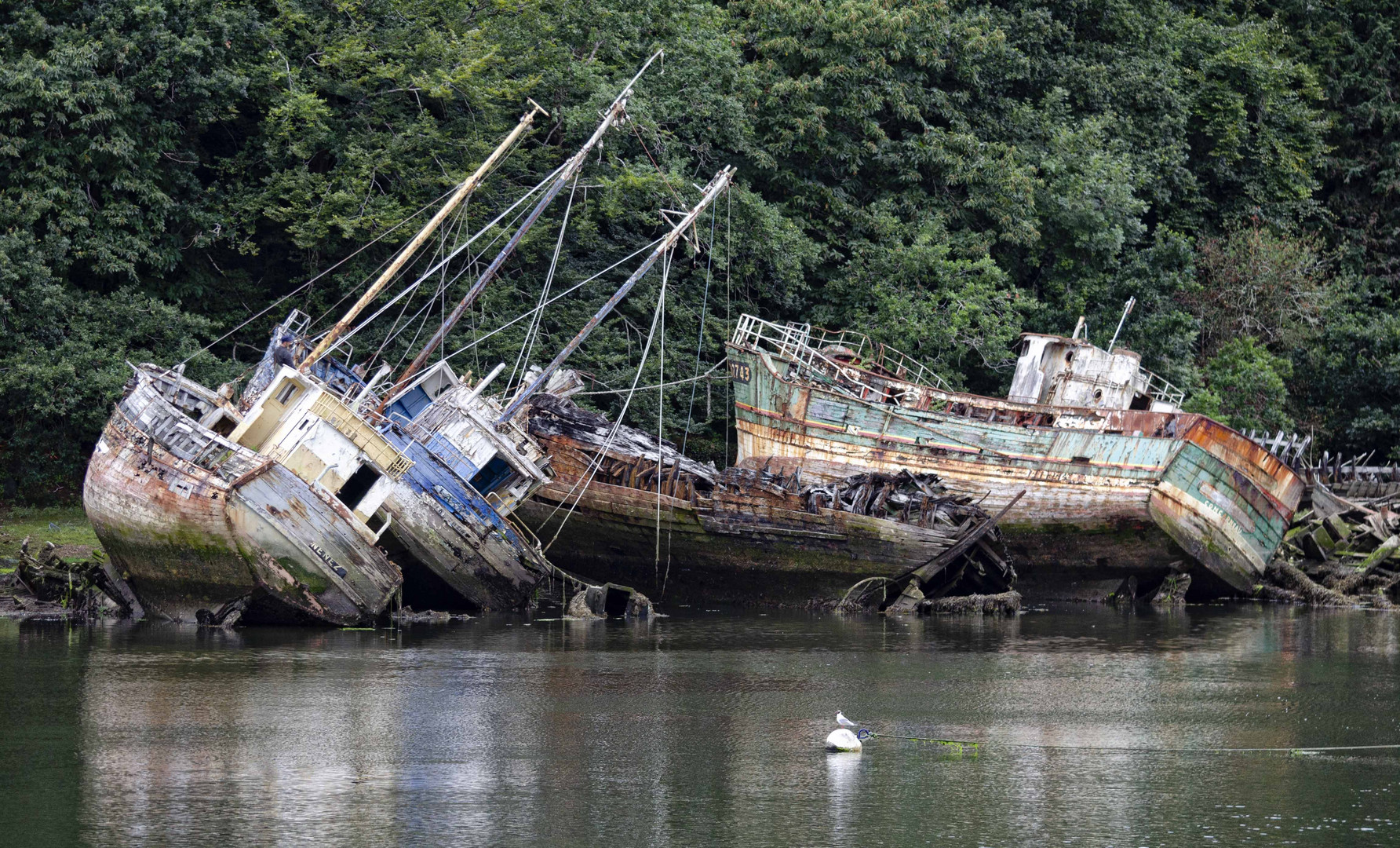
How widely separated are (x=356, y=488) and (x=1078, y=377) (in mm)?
17560

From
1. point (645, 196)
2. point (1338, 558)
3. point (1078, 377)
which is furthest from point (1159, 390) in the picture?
point (645, 196)

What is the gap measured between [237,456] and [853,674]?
412 inches

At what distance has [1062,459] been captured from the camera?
Answer: 3584cm

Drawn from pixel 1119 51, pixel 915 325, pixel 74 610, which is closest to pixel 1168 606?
pixel 915 325

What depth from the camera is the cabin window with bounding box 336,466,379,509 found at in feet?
96.3

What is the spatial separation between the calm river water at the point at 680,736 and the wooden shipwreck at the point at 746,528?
354 centimetres

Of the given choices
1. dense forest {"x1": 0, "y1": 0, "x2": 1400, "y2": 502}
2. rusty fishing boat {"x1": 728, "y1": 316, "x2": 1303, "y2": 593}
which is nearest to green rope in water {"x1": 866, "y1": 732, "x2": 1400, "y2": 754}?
rusty fishing boat {"x1": 728, "y1": 316, "x2": 1303, "y2": 593}

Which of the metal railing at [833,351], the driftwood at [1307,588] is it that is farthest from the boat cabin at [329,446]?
the driftwood at [1307,588]

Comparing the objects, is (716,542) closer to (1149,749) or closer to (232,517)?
(232,517)

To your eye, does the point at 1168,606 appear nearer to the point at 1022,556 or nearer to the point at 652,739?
the point at 1022,556

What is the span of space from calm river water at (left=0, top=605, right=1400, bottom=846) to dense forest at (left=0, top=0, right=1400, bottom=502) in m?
12.3

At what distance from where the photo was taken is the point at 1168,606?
1377 inches

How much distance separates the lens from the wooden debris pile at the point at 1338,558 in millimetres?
35281

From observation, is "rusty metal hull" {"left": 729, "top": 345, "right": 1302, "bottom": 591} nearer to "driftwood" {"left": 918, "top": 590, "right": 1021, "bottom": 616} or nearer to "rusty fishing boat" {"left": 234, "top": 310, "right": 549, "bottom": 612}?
"driftwood" {"left": 918, "top": 590, "right": 1021, "bottom": 616}
